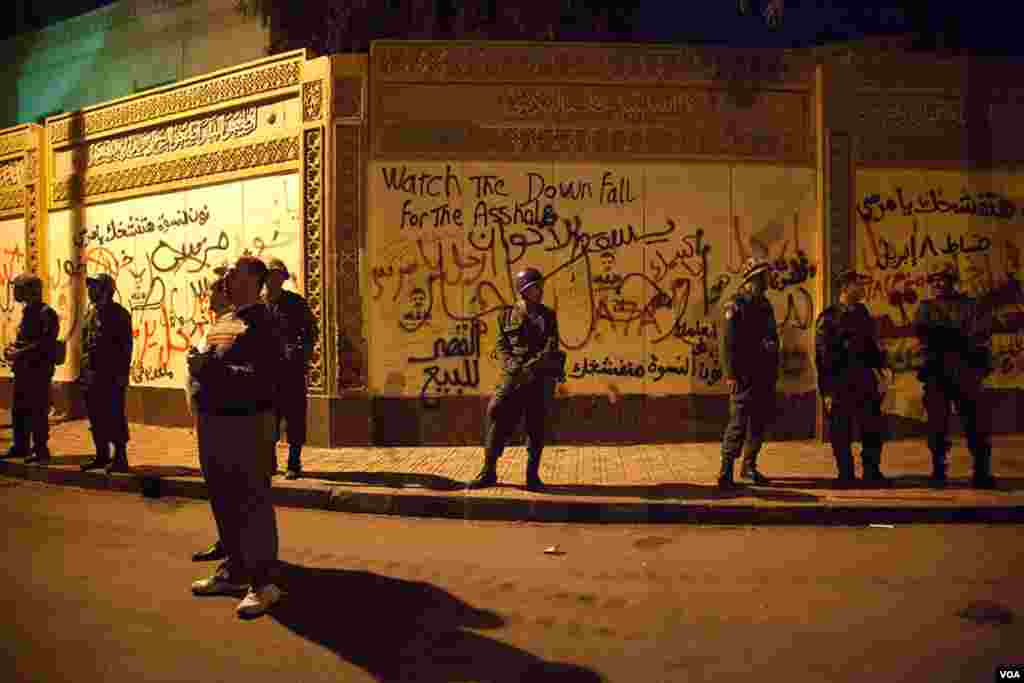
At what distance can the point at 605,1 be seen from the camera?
1105cm

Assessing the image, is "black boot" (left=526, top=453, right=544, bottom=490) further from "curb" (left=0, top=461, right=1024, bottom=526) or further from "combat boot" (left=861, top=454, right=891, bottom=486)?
"combat boot" (left=861, top=454, right=891, bottom=486)

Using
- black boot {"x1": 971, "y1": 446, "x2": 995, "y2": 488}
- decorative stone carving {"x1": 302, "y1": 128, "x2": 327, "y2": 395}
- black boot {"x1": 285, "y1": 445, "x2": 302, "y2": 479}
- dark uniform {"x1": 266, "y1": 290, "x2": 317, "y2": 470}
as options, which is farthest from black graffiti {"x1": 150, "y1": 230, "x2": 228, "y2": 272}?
black boot {"x1": 971, "y1": 446, "x2": 995, "y2": 488}

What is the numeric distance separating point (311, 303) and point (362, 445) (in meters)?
1.72

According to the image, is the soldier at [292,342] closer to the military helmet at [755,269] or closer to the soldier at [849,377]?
the military helmet at [755,269]

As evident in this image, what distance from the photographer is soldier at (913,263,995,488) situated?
7109 mm

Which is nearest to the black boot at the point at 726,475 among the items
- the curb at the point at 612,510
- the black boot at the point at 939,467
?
the curb at the point at 612,510

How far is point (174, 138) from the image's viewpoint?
11.1m

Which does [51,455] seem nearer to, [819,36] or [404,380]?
[404,380]

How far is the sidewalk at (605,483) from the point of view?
655 cm

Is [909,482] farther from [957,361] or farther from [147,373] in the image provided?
[147,373]

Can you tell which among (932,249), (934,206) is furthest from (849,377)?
(934,206)

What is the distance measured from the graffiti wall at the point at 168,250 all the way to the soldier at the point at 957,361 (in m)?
6.56

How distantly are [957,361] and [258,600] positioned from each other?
19.2 ft

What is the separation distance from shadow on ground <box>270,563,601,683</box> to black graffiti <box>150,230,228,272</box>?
6.41 metres
